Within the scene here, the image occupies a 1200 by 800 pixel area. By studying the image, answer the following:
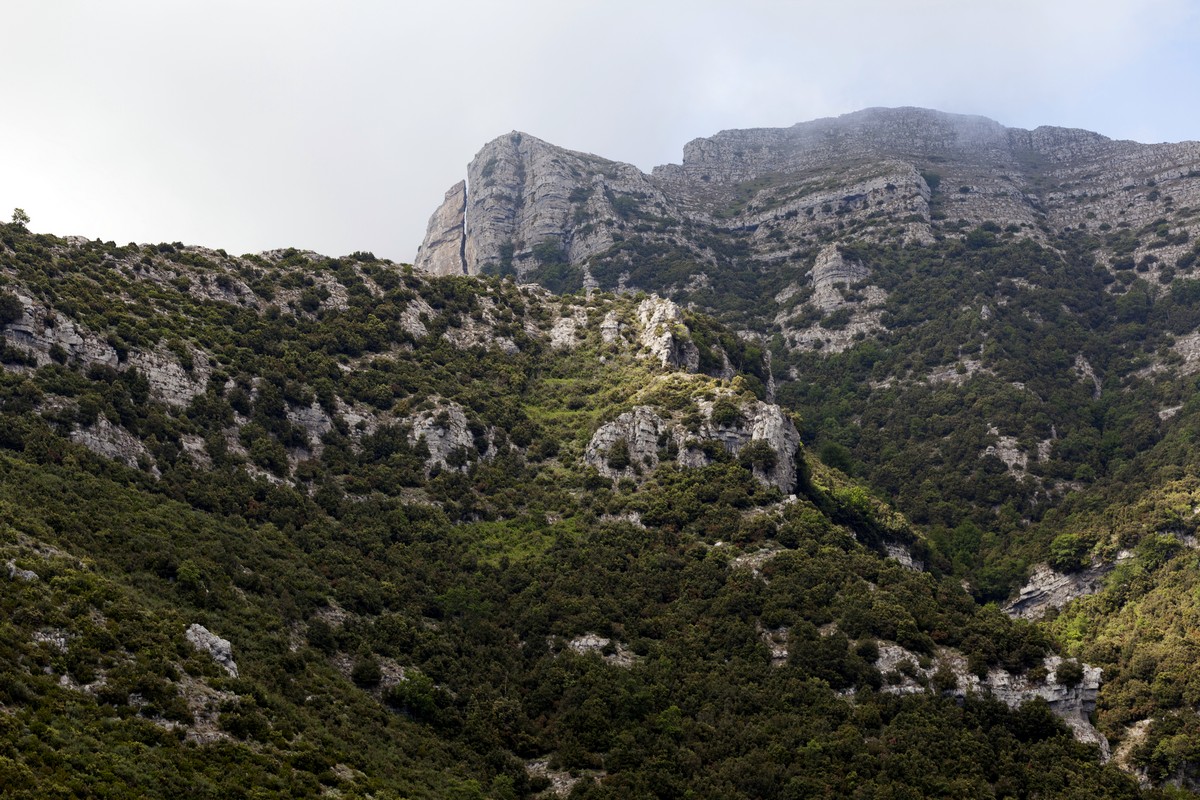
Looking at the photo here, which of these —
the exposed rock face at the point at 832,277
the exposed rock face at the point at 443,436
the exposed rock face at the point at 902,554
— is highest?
the exposed rock face at the point at 832,277

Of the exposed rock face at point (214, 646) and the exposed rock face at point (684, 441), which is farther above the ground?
the exposed rock face at point (684, 441)

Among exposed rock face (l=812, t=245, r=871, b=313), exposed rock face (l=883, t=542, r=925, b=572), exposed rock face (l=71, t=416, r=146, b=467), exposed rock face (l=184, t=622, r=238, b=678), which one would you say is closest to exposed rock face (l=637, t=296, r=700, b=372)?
exposed rock face (l=883, t=542, r=925, b=572)

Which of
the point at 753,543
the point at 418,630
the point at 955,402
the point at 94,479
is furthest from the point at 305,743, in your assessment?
the point at 955,402

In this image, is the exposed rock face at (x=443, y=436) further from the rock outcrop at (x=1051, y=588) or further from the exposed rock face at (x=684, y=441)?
the rock outcrop at (x=1051, y=588)

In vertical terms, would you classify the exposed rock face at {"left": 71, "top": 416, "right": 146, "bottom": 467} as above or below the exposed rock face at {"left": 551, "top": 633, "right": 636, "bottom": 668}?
above

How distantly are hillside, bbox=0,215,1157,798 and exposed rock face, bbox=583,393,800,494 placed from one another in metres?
0.33

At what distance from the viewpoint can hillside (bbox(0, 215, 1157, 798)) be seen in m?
44.2

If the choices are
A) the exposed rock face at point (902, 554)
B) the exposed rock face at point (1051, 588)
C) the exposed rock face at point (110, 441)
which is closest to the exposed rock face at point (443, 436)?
the exposed rock face at point (110, 441)

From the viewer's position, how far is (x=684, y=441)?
90.1 m

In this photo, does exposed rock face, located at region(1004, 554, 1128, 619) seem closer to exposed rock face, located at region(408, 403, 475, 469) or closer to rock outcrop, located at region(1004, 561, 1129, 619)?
rock outcrop, located at region(1004, 561, 1129, 619)

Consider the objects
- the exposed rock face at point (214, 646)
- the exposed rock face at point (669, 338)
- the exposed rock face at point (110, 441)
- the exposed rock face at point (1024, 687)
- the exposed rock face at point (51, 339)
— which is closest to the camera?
the exposed rock face at point (214, 646)

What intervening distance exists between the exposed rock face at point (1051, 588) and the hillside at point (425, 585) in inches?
333

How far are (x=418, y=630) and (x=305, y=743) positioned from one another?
20588mm

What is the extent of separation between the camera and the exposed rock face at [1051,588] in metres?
93.8
